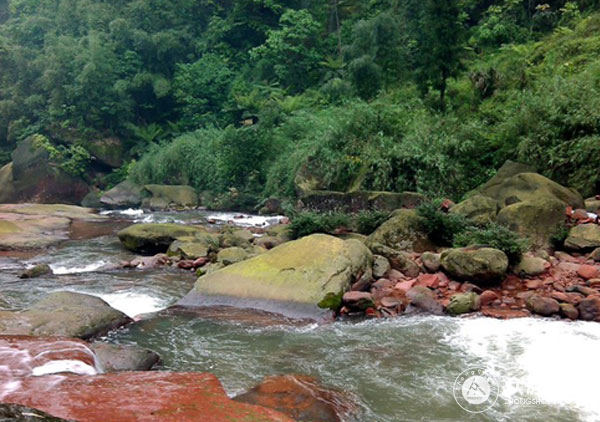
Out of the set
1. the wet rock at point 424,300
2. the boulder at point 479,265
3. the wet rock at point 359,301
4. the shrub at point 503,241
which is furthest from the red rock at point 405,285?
the shrub at point 503,241

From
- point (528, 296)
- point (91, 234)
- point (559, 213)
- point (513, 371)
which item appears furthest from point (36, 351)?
point (91, 234)

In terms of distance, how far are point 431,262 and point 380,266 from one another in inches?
33.7

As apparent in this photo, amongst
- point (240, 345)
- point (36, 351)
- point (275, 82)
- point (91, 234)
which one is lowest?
point (91, 234)

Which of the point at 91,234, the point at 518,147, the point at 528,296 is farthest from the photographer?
the point at 91,234

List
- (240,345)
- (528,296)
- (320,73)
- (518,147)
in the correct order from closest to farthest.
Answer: (240,345), (528,296), (518,147), (320,73)

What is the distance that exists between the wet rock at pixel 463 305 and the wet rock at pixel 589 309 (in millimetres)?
1257

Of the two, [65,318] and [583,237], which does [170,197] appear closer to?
[65,318]

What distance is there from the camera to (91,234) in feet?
47.6

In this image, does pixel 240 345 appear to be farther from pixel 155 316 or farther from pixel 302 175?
pixel 302 175

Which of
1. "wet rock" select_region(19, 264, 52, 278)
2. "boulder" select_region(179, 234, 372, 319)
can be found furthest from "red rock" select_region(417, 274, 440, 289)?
"wet rock" select_region(19, 264, 52, 278)

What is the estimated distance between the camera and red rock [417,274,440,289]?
740 cm

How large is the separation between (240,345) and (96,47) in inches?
1031

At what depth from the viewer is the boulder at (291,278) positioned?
694 cm

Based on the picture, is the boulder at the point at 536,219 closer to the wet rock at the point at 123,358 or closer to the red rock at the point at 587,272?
the red rock at the point at 587,272
